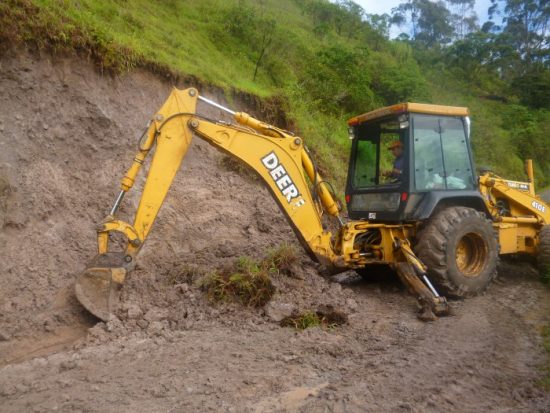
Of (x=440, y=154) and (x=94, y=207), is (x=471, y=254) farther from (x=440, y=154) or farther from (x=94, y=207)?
(x=94, y=207)

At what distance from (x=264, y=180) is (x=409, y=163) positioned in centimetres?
172

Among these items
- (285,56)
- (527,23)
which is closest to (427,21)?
(527,23)

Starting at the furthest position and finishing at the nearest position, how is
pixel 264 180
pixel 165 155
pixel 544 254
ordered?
pixel 544 254
pixel 264 180
pixel 165 155

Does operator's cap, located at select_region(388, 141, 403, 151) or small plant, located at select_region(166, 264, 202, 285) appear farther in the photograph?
operator's cap, located at select_region(388, 141, 403, 151)

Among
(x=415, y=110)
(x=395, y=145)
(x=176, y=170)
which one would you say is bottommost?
(x=176, y=170)

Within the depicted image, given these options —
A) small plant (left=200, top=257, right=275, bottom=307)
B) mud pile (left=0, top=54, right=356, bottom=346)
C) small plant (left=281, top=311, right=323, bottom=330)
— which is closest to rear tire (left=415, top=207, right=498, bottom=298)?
mud pile (left=0, top=54, right=356, bottom=346)

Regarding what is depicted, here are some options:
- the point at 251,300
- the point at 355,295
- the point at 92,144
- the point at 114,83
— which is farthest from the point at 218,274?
the point at 114,83

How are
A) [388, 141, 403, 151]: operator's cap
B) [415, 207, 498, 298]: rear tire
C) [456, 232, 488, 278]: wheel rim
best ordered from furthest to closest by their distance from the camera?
[456, 232, 488, 278]: wheel rim → [388, 141, 403, 151]: operator's cap → [415, 207, 498, 298]: rear tire

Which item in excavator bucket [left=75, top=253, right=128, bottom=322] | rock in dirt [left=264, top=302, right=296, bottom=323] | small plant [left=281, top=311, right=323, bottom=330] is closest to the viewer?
excavator bucket [left=75, top=253, right=128, bottom=322]

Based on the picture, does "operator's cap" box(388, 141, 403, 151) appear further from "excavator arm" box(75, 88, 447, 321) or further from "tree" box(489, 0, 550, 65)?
"tree" box(489, 0, 550, 65)

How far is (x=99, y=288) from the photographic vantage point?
459 centimetres

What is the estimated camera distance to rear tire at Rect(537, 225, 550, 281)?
6.79m

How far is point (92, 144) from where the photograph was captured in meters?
6.92

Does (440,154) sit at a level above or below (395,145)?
Answer: below
